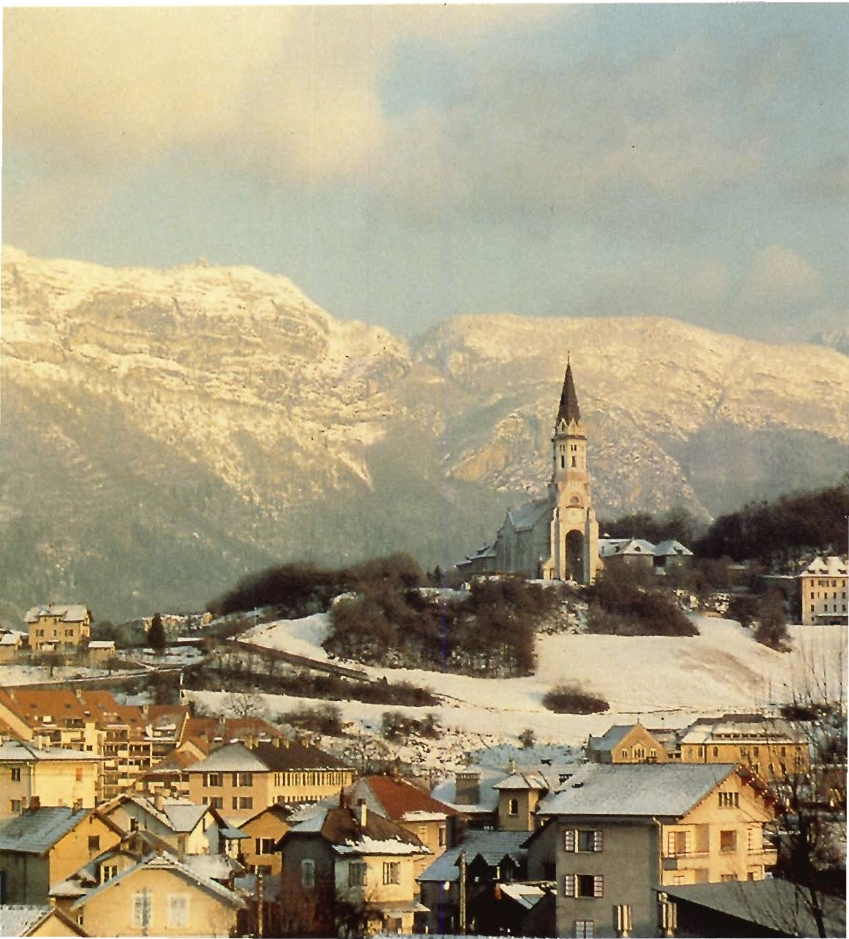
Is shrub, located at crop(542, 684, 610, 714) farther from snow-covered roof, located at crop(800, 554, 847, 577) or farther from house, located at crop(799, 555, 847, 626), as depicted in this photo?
snow-covered roof, located at crop(800, 554, 847, 577)

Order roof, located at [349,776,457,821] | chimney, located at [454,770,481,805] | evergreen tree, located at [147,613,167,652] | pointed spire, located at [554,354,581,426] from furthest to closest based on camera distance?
pointed spire, located at [554,354,581,426], evergreen tree, located at [147,613,167,652], chimney, located at [454,770,481,805], roof, located at [349,776,457,821]

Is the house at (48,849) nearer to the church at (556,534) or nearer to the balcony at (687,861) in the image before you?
the balcony at (687,861)

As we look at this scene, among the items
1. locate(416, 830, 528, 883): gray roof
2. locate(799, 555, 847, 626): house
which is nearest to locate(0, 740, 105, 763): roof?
locate(416, 830, 528, 883): gray roof

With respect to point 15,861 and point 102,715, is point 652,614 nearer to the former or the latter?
point 102,715

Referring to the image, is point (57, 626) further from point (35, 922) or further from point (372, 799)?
point (35, 922)

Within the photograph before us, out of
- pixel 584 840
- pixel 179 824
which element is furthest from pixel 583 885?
pixel 179 824

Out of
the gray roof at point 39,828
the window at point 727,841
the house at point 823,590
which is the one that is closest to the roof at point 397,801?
the gray roof at point 39,828
